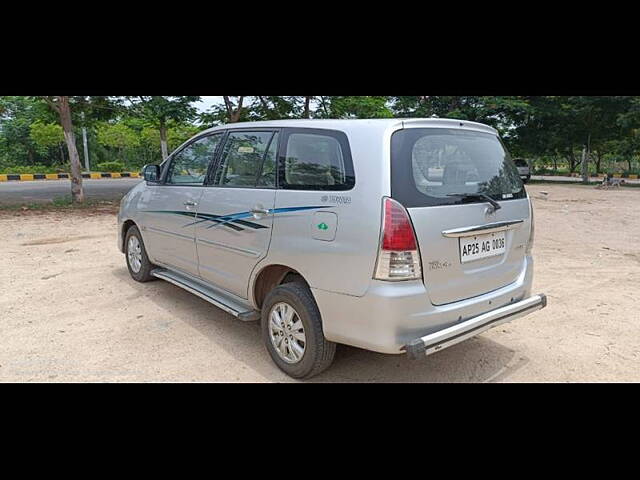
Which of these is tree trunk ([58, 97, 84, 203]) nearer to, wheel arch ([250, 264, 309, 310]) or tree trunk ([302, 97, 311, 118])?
tree trunk ([302, 97, 311, 118])

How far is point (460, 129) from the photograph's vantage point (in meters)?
3.07

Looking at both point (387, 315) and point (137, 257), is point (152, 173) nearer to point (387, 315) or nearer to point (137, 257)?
point (137, 257)

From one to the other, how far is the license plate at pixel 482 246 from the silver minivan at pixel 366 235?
0.01m

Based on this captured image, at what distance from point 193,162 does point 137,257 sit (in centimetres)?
164

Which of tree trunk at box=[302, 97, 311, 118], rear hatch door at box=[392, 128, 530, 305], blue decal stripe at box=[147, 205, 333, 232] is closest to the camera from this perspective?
rear hatch door at box=[392, 128, 530, 305]

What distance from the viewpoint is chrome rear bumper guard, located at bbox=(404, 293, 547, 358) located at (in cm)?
248

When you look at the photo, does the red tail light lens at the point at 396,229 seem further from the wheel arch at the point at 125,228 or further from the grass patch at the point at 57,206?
the grass patch at the point at 57,206

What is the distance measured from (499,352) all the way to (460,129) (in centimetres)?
179

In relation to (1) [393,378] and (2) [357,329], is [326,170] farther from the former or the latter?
(1) [393,378]

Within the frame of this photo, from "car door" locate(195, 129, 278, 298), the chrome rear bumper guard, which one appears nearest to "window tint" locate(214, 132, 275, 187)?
"car door" locate(195, 129, 278, 298)

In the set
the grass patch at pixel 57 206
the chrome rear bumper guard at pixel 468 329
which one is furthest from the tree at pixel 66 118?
the chrome rear bumper guard at pixel 468 329

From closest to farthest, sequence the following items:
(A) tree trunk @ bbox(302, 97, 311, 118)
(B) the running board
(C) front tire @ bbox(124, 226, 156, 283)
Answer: (B) the running board → (C) front tire @ bbox(124, 226, 156, 283) → (A) tree trunk @ bbox(302, 97, 311, 118)

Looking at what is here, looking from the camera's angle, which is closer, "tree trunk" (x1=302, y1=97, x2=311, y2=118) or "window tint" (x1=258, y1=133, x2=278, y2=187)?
"window tint" (x1=258, y1=133, x2=278, y2=187)

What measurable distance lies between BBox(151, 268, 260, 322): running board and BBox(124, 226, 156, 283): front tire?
423mm
